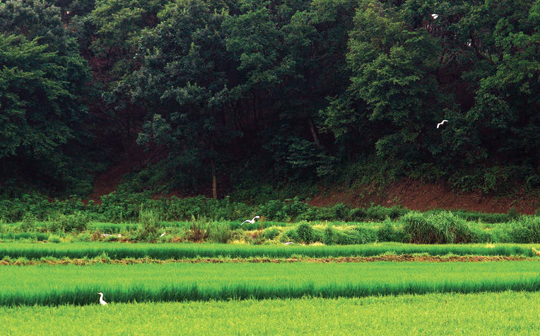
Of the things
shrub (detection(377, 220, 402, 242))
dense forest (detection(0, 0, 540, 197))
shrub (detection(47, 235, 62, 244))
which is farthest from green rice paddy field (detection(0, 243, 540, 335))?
dense forest (detection(0, 0, 540, 197))

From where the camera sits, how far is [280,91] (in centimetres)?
3778

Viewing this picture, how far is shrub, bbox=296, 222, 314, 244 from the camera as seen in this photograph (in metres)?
18.2

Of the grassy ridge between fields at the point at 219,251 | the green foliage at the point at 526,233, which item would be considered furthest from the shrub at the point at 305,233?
the green foliage at the point at 526,233

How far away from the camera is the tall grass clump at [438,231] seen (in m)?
18.3

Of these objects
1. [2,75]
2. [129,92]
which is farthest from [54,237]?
[129,92]

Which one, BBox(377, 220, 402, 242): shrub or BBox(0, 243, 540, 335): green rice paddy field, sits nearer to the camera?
BBox(0, 243, 540, 335): green rice paddy field

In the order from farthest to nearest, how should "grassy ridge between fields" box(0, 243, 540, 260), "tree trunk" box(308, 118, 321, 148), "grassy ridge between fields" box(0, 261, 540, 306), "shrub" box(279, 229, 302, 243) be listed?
"tree trunk" box(308, 118, 321, 148) < "shrub" box(279, 229, 302, 243) < "grassy ridge between fields" box(0, 243, 540, 260) < "grassy ridge between fields" box(0, 261, 540, 306)

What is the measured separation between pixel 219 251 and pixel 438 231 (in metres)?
7.93

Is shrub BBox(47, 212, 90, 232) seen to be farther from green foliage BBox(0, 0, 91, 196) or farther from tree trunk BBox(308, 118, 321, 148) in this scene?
tree trunk BBox(308, 118, 321, 148)

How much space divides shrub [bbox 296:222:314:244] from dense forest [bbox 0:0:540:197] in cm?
1211

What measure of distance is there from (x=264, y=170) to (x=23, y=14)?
19399 millimetres

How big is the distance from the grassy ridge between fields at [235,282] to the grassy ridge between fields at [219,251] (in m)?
2.12

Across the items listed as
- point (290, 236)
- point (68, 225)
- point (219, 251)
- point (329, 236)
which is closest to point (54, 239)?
point (68, 225)

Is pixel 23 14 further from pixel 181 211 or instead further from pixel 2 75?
pixel 181 211
